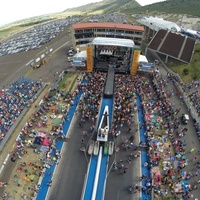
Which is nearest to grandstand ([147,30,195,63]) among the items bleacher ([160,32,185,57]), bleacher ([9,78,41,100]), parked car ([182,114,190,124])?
bleacher ([160,32,185,57])

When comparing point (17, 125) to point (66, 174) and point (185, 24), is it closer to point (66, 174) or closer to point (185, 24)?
point (66, 174)

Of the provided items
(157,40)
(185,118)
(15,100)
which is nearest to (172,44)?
(157,40)

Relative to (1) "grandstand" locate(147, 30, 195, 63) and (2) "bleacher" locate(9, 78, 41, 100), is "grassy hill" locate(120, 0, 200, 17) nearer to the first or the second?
(1) "grandstand" locate(147, 30, 195, 63)

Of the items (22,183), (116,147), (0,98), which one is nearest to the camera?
(22,183)

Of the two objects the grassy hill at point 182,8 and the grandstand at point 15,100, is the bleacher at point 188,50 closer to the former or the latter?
the grandstand at point 15,100

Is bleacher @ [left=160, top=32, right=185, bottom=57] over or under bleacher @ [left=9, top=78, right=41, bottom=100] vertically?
over

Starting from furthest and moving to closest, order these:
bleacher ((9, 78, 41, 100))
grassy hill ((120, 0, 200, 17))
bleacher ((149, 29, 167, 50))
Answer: grassy hill ((120, 0, 200, 17)) < bleacher ((149, 29, 167, 50)) < bleacher ((9, 78, 41, 100))

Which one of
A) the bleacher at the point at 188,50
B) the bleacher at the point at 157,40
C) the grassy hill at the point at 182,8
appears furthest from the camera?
the grassy hill at the point at 182,8

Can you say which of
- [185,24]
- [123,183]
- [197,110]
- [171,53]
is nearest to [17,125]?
[123,183]

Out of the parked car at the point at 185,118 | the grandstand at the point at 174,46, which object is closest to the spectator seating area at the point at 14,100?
the parked car at the point at 185,118
